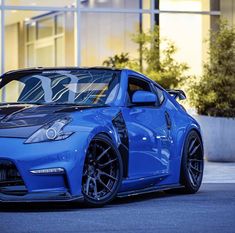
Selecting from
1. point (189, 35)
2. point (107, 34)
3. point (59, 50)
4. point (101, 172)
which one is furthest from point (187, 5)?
point (101, 172)

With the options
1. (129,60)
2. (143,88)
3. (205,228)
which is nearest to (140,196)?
(143,88)

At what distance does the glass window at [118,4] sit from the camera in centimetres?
2038

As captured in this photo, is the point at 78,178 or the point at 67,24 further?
the point at 67,24

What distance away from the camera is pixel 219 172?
1530 cm

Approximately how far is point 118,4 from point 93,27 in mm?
756

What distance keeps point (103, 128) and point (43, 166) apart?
764 mm

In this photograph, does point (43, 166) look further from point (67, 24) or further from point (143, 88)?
point (67, 24)

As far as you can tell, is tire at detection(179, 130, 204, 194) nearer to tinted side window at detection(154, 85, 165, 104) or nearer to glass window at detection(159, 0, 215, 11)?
tinted side window at detection(154, 85, 165, 104)

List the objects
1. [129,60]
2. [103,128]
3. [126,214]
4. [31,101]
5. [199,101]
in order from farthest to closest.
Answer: [129,60], [199,101], [31,101], [103,128], [126,214]

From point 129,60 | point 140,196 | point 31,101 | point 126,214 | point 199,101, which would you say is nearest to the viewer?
point 126,214

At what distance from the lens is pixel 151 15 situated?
20656 millimetres

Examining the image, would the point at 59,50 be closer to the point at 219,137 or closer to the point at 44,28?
the point at 44,28

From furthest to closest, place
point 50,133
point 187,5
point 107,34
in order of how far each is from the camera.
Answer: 1. point 187,5
2. point 107,34
3. point 50,133

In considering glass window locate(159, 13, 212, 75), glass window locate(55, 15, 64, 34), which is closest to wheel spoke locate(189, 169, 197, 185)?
glass window locate(159, 13, 212, 75)
